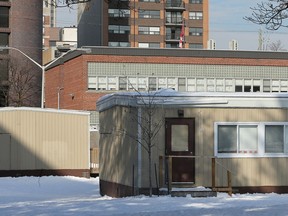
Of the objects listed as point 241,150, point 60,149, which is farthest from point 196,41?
point 241,150

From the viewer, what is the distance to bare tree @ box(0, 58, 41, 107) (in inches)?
2660

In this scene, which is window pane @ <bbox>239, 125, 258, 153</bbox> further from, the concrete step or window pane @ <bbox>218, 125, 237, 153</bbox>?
the concrete step

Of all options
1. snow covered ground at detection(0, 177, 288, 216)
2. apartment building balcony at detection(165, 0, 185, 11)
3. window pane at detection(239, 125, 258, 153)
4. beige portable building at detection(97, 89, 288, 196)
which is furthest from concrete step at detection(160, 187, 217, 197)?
apartment building balcony at detection(165, 0, 185, 11)

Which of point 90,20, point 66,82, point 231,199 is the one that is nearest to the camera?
point 231,199

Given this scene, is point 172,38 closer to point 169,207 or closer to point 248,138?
point 248,138

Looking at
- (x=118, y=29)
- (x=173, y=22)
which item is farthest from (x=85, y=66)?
(x=173, y=22)

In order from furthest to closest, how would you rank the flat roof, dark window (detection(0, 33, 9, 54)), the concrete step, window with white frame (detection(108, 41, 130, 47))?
window with white frame (detection(108, 41, 130, 47)) < dark window (detection(0, 33, 9, 54)) < the flat roof < the concrete step

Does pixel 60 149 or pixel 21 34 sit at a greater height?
pixel 21 34

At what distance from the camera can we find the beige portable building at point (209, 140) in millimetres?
21375

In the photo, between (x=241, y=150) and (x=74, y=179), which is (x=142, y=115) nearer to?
(x=241, y=150)

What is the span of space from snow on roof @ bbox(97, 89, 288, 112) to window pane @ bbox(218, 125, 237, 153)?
722mm

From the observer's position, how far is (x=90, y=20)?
348 feet

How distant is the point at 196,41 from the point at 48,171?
75302 mm

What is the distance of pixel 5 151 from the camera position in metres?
36.4
